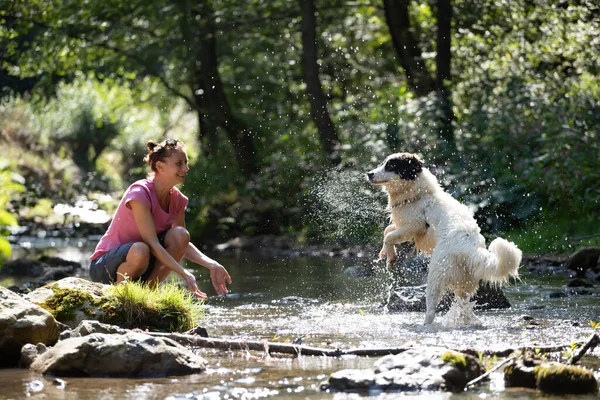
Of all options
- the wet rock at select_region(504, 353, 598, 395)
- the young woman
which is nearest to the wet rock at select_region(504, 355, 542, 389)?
the wet rock at select_region(504, 353, 598, 395)

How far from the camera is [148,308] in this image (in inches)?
274

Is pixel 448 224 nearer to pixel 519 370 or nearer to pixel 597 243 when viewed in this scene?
pixel 519 370

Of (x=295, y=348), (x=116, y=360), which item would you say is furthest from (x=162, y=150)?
(x=116, y=360)

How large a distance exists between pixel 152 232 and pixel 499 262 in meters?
2.73

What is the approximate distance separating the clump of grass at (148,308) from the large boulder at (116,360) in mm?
1076

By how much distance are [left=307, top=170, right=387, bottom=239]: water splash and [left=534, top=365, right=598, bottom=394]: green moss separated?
911 centimetres

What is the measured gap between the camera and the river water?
5.25 meters

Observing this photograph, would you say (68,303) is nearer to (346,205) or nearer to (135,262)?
(135,262)

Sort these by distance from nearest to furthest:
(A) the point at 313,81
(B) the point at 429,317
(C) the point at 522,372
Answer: (C) the point at 522,372 → (B) the point at 429,317 → (A) the point at 313,81

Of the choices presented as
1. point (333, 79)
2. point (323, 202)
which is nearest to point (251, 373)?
point (323, 202)

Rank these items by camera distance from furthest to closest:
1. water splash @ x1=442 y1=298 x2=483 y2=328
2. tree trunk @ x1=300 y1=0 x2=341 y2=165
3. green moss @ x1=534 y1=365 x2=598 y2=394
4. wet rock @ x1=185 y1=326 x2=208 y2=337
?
1. tree trunk @ x1=300 y1=0 x2=341 y2=165
2. water splash @ x1=442 y1=298 x2=483 y2=328
3. wet rock @ x1=185 y1=326 x2=208 y2=337
4. green moss @ x1=534 y1=365 x2=598 y2=394

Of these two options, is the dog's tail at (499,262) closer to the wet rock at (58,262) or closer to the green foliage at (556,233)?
the green foliage at (556,233)

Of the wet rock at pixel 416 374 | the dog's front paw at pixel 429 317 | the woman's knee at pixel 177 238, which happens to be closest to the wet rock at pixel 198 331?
the woman's knee at pixel 177 238

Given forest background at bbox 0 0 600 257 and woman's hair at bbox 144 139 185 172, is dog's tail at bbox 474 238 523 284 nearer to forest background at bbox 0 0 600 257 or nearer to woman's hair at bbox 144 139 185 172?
woman's hair at bbox 144 139 185 172
